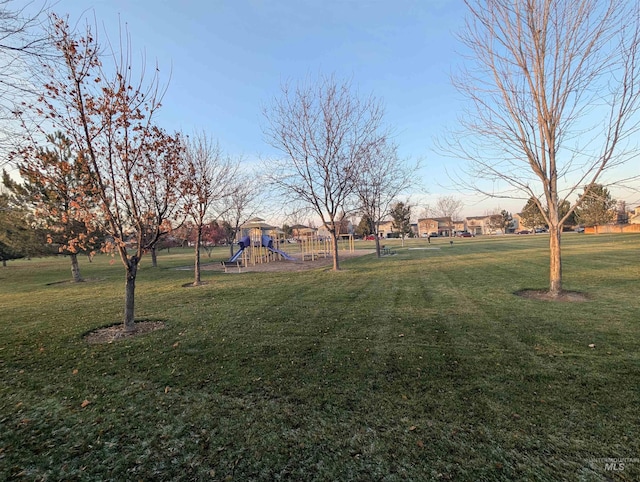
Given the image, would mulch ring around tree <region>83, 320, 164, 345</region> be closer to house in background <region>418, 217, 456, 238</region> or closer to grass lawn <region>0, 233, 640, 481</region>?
grass lawn <region>0, 233, 640, 481</region>

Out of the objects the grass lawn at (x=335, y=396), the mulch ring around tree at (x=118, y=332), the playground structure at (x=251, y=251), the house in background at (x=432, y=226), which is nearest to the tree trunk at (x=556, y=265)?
the grass lawn at (x=335, y=396)

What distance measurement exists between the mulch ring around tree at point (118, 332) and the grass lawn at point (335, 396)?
0.73ft

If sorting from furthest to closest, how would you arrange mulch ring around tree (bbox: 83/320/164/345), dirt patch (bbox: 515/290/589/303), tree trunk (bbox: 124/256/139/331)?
dirt patch (bbox: 515/290/589/303), tree trunk (bbox: 124/256/139/331), mulch ring around tree (bbox: 83/320/164/345)

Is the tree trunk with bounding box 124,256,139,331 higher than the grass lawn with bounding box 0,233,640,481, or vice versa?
the tree trunk with bounding box 124,256,139,331

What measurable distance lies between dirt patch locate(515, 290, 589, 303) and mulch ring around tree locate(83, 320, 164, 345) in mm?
8901

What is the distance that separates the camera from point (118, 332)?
20.1ft

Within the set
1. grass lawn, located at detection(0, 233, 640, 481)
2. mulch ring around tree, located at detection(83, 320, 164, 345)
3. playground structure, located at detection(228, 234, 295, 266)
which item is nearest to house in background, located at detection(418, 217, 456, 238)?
playground structure, located at detection(228, 234, 295, 266)

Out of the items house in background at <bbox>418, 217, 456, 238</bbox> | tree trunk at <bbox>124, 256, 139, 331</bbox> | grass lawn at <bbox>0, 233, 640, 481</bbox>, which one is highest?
house in background at <bbox>418, 217, 456, 238</bbox>

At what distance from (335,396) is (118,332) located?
4.97 m

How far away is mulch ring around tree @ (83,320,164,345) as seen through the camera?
18.9ft

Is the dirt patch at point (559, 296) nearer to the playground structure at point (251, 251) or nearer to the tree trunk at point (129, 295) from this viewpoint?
the tree trunk at point (129, 295)

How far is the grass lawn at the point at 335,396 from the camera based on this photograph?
2.45 m

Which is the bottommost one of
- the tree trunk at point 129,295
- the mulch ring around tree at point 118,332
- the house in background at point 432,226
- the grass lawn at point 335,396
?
the grass lawn at point 335,396

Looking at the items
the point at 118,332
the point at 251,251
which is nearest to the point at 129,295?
the point at 118,332
